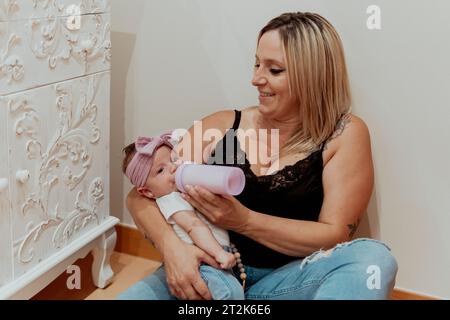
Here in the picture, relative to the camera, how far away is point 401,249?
174 centimetres

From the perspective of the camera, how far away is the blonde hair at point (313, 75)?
A: 145cm

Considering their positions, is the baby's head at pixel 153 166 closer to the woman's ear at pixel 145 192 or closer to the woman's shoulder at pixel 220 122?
the woman's ear at pixel 145 192

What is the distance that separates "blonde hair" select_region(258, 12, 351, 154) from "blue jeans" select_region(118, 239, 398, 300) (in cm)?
29

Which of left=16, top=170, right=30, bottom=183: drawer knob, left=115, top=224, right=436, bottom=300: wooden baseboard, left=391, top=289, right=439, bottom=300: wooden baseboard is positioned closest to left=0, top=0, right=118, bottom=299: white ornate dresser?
left=16, top=170, right=30, bottom=183: drawer knob

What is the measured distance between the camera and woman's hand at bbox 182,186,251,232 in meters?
1.36

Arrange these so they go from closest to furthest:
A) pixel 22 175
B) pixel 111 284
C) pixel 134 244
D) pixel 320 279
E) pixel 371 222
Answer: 1. pixel 320 279
2. pixel 22 175
3. pixel 371 222
4. pixel 111 284
5. pixel 134 244

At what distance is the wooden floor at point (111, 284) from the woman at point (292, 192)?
1.55 feet

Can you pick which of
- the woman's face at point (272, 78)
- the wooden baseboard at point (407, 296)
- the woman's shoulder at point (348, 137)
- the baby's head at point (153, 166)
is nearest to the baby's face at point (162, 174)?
the baby's head at point (153, 166)

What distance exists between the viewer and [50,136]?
152cm

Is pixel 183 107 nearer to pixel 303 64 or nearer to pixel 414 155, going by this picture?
pixel 303 64

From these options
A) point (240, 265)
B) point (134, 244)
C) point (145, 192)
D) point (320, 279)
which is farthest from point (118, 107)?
point (320, 279)

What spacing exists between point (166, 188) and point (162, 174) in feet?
0.11

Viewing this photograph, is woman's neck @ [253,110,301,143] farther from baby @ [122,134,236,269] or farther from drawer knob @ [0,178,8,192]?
drawer knob @ [0,178,8,192]

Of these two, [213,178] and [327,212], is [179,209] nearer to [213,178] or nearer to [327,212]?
[213,178]
